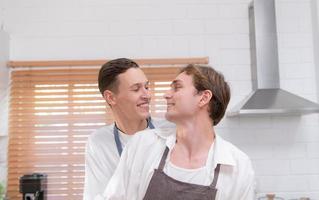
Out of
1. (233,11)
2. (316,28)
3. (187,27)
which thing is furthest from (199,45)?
(316,28)

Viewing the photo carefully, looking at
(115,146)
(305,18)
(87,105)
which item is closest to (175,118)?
(115,146)

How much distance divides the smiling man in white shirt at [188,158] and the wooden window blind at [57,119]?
4.88 feet

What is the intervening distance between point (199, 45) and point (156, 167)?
181 cm

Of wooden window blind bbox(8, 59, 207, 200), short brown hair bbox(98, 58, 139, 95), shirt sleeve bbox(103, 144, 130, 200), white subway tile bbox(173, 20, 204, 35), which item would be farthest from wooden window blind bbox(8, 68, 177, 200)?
shirt sleeve bbox(103, 144, 130, 200)

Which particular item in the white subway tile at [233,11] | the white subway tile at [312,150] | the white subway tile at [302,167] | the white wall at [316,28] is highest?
the white subway tile at [233,11]

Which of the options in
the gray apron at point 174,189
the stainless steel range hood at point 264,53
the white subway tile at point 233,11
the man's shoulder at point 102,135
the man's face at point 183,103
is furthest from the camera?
the white subway tile at point 233,11

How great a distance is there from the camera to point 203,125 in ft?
5.14

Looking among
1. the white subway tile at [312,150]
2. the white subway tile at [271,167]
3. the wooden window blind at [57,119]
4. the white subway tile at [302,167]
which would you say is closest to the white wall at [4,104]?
the wooden window blind at [57,119]

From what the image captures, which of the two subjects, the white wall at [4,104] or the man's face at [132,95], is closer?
the man's face at [132,95]

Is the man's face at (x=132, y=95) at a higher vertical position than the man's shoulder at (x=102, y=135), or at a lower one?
higher

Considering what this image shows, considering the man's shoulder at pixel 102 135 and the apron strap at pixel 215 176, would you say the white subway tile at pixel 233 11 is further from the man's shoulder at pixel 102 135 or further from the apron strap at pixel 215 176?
the apron strap at pixel 215 176

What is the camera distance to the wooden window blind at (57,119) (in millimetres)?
2998

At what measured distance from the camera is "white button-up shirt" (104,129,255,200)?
4.75 ft

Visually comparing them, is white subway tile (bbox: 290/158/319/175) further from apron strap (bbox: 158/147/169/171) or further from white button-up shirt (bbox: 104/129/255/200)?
apron strap (bbox: 158/147/169/171)
